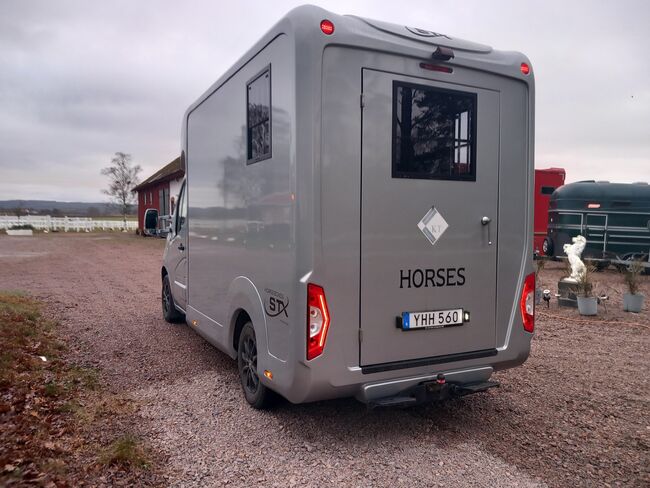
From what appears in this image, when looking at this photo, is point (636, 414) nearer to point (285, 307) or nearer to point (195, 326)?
point (285, 307)

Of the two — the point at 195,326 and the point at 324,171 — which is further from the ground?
the point at 324,171

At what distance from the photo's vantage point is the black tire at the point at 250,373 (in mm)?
4195

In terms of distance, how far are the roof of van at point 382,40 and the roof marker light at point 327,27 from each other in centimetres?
2

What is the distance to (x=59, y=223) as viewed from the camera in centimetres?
4244

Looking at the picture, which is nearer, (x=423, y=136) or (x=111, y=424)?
(x=423, y=136)

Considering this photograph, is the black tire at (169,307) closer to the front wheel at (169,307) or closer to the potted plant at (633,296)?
the front wheel at (169,307)

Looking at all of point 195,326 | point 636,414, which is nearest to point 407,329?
point 636,414

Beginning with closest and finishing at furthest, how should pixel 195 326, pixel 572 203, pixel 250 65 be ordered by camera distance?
1. pixel 250 65
2. pixel 195 326
3. pixel 572 203

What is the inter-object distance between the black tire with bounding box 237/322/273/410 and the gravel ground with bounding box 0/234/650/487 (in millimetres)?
98

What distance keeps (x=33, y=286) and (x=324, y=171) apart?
10.4 m

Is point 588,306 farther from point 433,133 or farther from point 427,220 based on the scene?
point 433,133

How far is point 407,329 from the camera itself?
3682 mm

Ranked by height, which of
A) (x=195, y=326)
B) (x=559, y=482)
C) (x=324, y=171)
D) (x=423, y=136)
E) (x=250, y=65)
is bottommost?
(x=559, y=482)

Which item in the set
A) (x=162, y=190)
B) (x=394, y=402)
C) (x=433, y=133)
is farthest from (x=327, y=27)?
(x=162, y=190)
